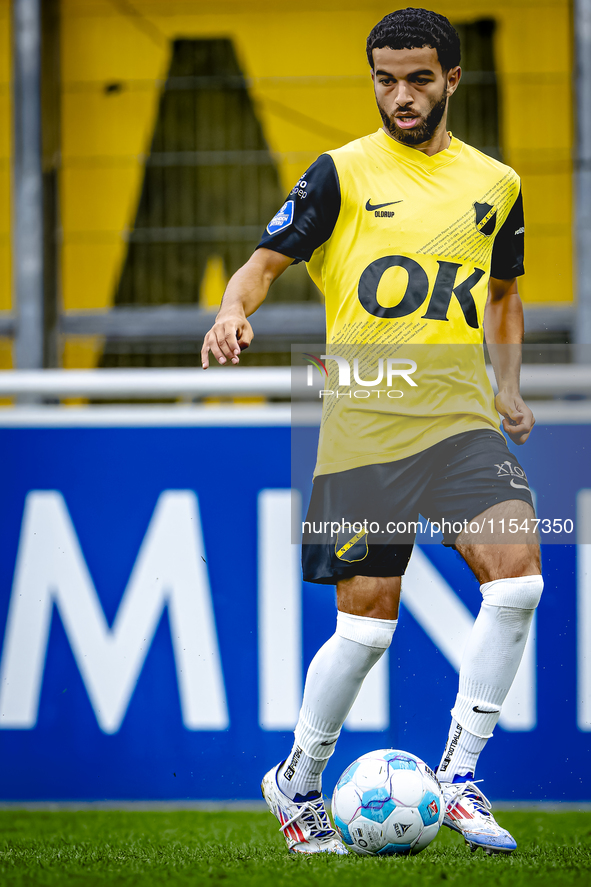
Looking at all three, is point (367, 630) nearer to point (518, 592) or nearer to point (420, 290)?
point (518, 592)

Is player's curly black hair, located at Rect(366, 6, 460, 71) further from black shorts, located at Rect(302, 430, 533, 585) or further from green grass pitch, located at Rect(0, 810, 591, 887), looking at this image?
green grass pitch, located at Rect(0, 810, 591, 887)

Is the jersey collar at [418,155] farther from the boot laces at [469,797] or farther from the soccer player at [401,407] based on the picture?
the boot laces at [469,797]

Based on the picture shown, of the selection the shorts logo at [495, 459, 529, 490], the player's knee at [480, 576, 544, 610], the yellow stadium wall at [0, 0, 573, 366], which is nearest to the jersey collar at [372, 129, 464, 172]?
the shorts logo at [495, 459, 529, 490]

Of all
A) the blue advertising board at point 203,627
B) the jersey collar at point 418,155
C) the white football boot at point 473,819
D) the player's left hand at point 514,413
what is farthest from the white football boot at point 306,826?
the jersey collar at point 418,155

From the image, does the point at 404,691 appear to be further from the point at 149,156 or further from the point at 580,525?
the point at 149,156

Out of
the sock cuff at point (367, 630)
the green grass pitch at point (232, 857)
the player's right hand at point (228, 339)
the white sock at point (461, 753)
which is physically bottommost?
the green grass pitch at point (232, 857)

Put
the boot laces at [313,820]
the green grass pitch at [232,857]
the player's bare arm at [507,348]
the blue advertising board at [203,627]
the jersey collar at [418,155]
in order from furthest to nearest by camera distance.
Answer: the blue advertising board at [203,627], the player's bare arm at [507,348], the jersey collar at [418,155], the boot laces at [313,820], the green grass pitch at [232,857]

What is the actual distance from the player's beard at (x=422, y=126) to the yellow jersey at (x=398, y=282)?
0.03m

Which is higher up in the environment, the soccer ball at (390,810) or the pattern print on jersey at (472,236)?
the pattern print on jersey at (472,236)

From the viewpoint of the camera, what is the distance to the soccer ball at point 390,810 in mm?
2105

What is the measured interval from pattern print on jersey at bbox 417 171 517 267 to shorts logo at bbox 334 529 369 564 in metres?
0.69

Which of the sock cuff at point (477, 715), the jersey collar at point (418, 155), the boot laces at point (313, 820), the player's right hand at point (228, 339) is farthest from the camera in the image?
the jersey collar at point (418, 155)

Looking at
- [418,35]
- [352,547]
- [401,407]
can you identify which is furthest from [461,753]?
[418,35]

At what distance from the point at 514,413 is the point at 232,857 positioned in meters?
1.28
